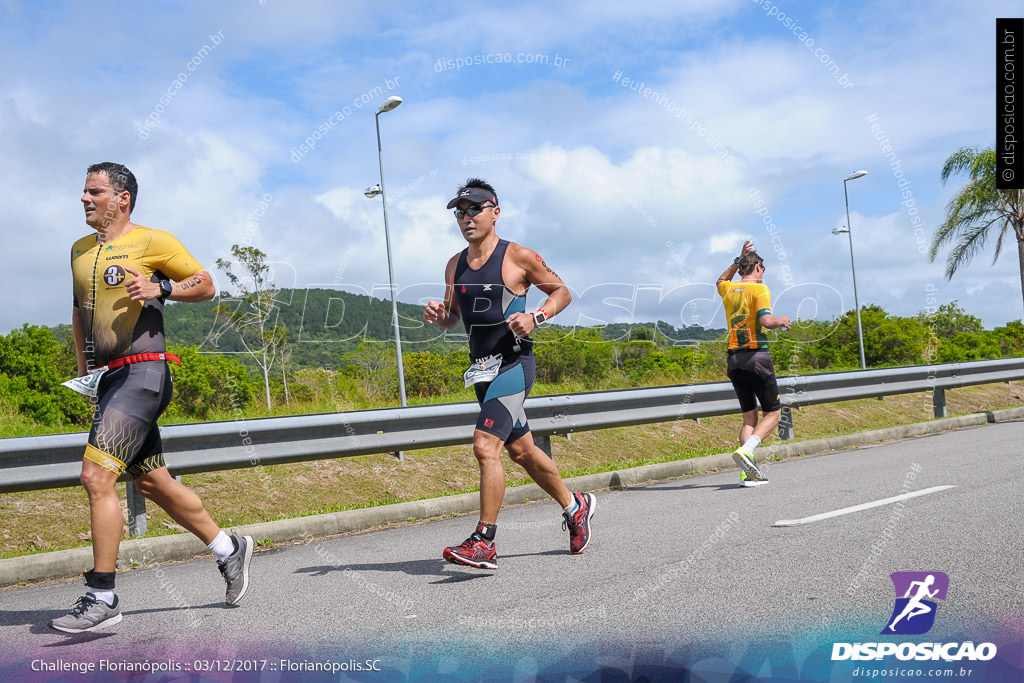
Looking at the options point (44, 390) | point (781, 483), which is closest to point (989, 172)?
point (781, 483)

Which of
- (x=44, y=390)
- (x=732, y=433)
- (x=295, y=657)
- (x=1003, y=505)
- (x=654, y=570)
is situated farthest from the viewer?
(x=44, y=390)

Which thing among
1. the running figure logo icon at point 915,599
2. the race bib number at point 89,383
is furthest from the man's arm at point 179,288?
the running figure logo icon at point 915,599

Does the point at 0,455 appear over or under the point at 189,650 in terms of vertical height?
over

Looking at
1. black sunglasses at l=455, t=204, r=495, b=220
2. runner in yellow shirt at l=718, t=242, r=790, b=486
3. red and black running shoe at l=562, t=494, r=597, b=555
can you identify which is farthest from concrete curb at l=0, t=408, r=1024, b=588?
black sunglasses at l=455, t=204, r=495, b=220

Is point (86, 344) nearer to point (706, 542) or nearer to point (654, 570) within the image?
point (654, 570)

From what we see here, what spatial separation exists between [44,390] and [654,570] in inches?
1249

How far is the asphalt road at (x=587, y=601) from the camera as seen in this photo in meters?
2.94

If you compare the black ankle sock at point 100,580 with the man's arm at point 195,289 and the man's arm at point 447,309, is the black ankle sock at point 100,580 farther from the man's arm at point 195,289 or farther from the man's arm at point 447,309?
the man's arm at point 447,309

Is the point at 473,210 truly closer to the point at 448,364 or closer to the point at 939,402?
the point at 939,402

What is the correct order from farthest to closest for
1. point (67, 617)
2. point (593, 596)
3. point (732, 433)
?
1. point (732, 433)
2. point (593, 596)
3. point (67, 617)

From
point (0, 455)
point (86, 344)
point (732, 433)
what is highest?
point (86, 344)

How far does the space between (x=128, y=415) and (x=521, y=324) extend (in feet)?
6.32

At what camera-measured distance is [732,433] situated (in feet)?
39.0

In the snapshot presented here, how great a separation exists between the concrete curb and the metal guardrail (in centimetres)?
55
